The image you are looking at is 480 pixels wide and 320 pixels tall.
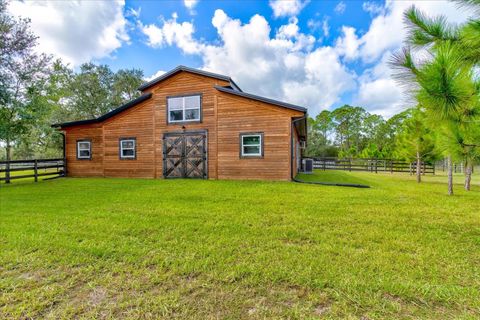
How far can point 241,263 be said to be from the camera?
2580mm

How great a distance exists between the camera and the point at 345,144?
139ft

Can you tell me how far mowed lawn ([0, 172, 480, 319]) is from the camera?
188 cm

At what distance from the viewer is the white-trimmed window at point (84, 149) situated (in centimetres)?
1272

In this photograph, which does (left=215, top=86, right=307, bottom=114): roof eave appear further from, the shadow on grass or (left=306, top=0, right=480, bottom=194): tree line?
(left=306, top=0, right=480, bottom=194): tree line

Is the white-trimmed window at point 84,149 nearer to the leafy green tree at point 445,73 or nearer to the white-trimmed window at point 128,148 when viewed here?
the white-trimmed window at point 128,148

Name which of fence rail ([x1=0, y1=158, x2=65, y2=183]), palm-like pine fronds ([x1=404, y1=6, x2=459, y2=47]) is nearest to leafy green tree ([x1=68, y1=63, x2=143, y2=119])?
fence rail ([x1=0, y1=158, x2=65, y2=183])

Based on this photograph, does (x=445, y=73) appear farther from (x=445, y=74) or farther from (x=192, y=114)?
(x=192, y=114)

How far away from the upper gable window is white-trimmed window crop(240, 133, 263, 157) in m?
2.66

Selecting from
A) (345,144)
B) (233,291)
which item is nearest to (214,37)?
(233,291)

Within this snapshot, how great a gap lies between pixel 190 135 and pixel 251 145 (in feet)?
10.6

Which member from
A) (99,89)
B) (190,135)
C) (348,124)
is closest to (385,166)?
(190,135)

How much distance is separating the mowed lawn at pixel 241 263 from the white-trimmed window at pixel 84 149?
8653mm

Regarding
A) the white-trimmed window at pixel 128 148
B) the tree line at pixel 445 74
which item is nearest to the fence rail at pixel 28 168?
the white-trimmed window at pixel 128 148

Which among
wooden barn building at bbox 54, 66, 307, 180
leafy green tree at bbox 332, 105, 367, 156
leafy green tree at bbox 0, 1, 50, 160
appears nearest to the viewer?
wooden barn building at bbox 54, 66, 307, 180
